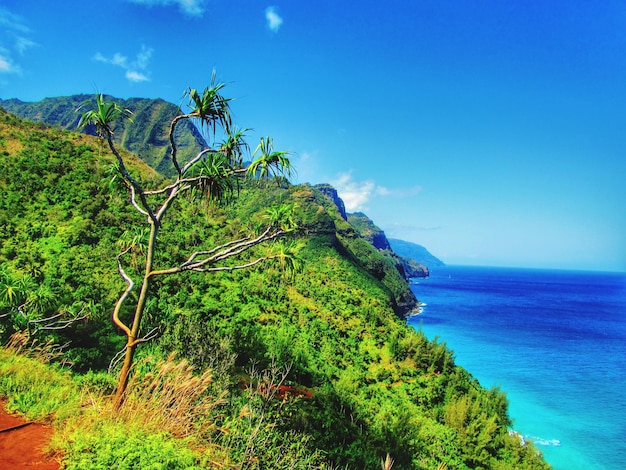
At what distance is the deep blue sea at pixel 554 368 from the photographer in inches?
1211

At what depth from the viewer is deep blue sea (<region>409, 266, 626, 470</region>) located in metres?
30.8

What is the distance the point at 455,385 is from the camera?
24.8 meters

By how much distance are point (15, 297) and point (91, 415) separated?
17.0 ft

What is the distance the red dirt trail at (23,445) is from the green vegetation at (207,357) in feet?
0.68

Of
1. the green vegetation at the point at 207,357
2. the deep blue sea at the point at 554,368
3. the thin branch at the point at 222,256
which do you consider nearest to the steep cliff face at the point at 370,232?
the deep blue sea at the point at 554,368

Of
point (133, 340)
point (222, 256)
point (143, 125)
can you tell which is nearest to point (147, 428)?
point (133, 340)

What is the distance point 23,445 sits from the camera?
153 inches

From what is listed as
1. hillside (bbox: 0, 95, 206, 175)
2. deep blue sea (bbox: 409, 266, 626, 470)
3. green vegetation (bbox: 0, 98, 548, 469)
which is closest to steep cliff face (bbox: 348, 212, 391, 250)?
deep blue sea (bbox: 409, 266, 626, 470)

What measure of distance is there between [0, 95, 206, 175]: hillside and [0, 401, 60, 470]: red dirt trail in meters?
98.2

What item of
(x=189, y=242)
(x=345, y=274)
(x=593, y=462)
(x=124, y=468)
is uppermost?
(x=345, y=274)

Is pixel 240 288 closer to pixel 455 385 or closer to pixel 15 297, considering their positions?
pixel 455 385

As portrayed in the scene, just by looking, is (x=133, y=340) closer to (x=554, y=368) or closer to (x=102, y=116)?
(x=102, y=116)

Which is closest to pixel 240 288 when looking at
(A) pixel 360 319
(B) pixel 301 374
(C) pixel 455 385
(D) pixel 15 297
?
(B) pixel 301 374

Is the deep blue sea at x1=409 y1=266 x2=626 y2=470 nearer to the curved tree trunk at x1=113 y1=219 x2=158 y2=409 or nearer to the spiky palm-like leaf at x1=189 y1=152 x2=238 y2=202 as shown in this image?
the curved tree trunk at x1=113 y1=219 x2=158 y2=409
